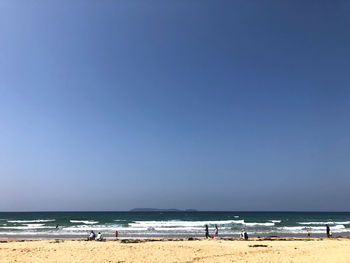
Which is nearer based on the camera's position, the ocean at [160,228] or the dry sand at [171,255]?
the dry sand at [171,255]

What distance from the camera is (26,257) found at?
15805 mm

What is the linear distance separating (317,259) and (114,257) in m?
12.3

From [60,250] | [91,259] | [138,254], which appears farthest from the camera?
[60,250]

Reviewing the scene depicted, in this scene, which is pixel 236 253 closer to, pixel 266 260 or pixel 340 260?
pixel 266 260

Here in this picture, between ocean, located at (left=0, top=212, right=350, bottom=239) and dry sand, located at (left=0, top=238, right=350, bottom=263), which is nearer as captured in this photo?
dry sand, located at (left=0, top=238, right=350, bottom=263)

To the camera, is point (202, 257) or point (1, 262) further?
point (202, 257)

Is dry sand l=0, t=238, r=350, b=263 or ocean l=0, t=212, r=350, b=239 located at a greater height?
dry sand l=0, t=238, r=350, b=263

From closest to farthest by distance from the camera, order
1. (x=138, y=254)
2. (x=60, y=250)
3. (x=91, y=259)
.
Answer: (x=91, y=259) < (x=138, y=254) < (x=60, y=250)

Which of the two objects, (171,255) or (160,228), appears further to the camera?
(160,228)

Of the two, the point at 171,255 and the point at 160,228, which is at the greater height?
the point at 171,255

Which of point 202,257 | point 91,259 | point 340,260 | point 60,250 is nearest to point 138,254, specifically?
point 91,259

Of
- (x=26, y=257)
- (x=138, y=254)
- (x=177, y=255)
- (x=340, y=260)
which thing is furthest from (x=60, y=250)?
(x=340, y=260)

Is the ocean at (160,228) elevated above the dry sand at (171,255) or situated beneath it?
situated beneath

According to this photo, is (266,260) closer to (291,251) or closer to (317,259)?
(317,259)
